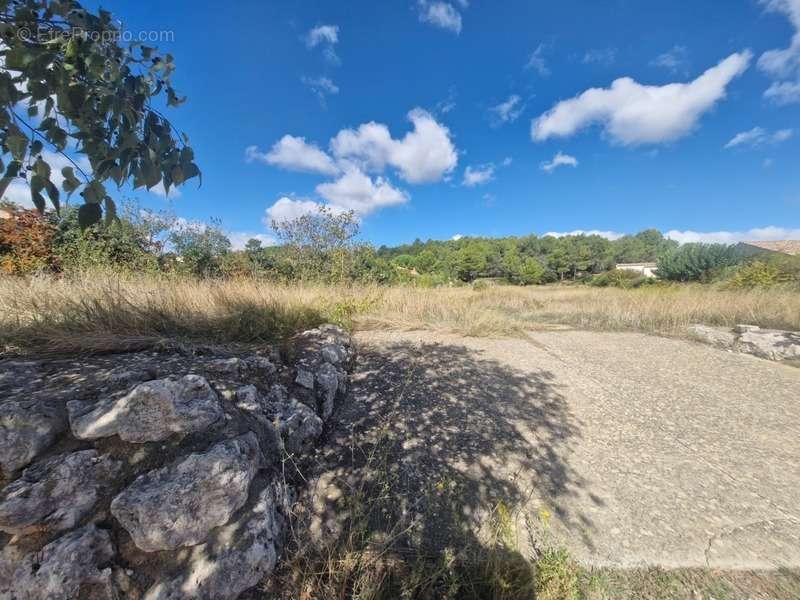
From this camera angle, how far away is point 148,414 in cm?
133

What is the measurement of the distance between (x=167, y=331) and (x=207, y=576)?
2350mm

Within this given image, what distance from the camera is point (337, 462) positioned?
1.78 m

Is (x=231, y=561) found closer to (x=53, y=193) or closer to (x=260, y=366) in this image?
(x=260, y=366)

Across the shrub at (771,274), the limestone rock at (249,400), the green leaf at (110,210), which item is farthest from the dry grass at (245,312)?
the shrub at (771,274)


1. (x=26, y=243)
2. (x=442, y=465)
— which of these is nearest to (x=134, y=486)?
(x=442, y=465)

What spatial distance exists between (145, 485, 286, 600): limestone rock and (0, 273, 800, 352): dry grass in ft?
5.90

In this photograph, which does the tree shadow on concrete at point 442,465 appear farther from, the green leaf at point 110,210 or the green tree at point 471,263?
the green tree at point 471,263

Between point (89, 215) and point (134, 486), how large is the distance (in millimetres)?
1056

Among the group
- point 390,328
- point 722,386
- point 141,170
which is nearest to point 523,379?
point 722,386

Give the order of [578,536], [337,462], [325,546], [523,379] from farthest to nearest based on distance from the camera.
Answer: [523,379] < [337,462] < [578,536] < [325,546]

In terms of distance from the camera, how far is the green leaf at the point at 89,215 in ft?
2.46

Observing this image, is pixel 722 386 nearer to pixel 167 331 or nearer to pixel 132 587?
pixel 132 587

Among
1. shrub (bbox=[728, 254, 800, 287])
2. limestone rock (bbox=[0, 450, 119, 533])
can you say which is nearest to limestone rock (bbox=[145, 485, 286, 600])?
limestone rock (bbox=[0, 450, 119, 533])

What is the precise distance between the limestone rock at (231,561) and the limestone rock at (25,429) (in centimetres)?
77
